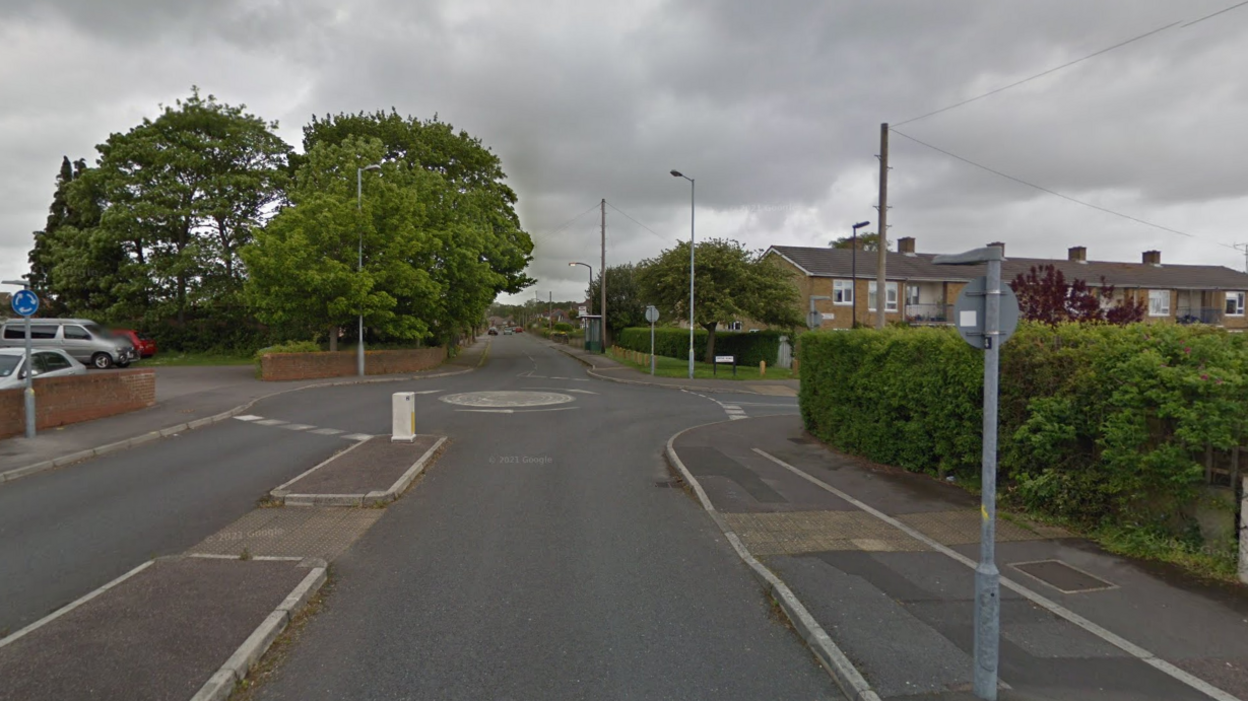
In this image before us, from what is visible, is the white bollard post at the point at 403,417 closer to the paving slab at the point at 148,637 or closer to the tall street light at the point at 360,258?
the paving slab at the point at 148,637

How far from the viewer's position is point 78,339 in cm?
2750

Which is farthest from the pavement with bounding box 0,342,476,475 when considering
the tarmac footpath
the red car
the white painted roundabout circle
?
the tarmac footpath

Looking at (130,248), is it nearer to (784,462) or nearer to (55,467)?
(55,467)

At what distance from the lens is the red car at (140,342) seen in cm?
3021

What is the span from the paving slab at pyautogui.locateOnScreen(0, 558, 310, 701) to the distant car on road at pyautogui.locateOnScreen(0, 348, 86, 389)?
33.6 feet

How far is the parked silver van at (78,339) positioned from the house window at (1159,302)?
60.7 metres

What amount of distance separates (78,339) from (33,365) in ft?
57.2

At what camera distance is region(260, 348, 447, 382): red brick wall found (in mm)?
24000

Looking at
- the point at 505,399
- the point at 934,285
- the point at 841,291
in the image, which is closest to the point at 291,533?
the point at 505,399

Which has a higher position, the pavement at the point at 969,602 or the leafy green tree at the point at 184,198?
the leafy green tree at the point at 184,198

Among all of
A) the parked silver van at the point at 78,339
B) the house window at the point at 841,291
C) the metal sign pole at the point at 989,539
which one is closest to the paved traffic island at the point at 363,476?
the metal sign pole at the point at 989,539

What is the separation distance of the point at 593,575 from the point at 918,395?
Result: 571 cm

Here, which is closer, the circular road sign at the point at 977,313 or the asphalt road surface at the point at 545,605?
the circular road sign at the point at 977,313

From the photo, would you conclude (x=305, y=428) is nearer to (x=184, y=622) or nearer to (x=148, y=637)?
(x=184, y=622)
